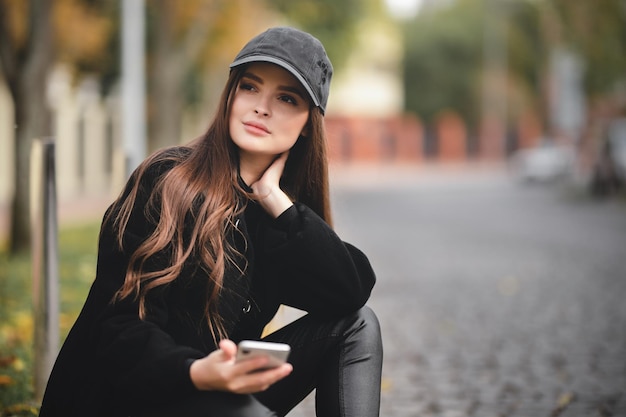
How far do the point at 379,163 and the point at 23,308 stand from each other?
54.6 m

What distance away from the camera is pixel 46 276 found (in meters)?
4.44

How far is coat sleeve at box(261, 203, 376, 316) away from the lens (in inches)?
114

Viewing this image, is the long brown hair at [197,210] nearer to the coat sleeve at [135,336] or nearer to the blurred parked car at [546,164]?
the coat sleeve at [135,336]

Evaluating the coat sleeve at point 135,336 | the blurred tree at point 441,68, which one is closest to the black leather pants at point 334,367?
the coat sleeve at point 135,336

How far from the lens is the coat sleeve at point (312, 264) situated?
290 cm

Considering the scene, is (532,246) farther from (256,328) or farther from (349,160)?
(349,160)

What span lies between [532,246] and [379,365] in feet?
38.3

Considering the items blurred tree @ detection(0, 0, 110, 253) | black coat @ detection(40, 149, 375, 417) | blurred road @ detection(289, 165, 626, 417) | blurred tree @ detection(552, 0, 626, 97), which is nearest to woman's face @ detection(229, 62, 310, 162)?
black coat @ detection(40, 149, 375, 417)

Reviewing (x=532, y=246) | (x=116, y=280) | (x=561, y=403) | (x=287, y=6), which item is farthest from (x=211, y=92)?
(x=116, y=280)

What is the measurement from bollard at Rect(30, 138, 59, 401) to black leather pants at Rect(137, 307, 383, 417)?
1783 millimetres

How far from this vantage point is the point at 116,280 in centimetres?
267

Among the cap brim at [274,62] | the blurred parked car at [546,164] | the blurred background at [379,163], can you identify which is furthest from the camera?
the blurred parked car at [546,164]

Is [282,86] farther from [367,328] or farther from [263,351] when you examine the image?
[263,351]

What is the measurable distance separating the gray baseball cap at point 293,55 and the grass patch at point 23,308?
2002 millimetres
